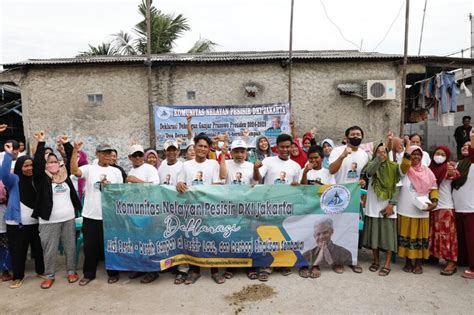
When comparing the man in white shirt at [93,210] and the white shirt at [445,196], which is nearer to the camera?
the man in white shirt at [93,210]

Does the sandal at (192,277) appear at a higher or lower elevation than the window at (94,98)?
lower

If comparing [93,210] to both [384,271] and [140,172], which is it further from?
[384,271]

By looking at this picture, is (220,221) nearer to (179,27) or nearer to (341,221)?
(341,221)

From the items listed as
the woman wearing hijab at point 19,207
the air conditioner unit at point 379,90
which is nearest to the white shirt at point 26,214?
the woman wearing hijab at point 19,207

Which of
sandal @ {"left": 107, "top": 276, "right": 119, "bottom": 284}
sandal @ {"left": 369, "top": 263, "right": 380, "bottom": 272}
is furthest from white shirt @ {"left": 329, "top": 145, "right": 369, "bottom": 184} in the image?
sandal @ {"left": 107, "top": 276, "right": 119, "bottom": 284}

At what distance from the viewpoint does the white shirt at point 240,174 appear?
152 inches

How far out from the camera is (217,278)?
3.65m

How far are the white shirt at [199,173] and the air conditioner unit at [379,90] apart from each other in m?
5.97

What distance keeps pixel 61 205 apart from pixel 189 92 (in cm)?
554

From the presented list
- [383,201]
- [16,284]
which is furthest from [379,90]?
[16,284]

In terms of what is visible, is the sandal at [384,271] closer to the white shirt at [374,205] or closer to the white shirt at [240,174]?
the white shirt at [374,205]

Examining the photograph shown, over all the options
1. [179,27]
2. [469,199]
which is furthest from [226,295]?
[179,27]

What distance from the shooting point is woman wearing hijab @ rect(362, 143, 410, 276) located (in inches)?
151

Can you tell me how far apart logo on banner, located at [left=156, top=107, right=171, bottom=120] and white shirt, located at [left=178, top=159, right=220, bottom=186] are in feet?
15.2
